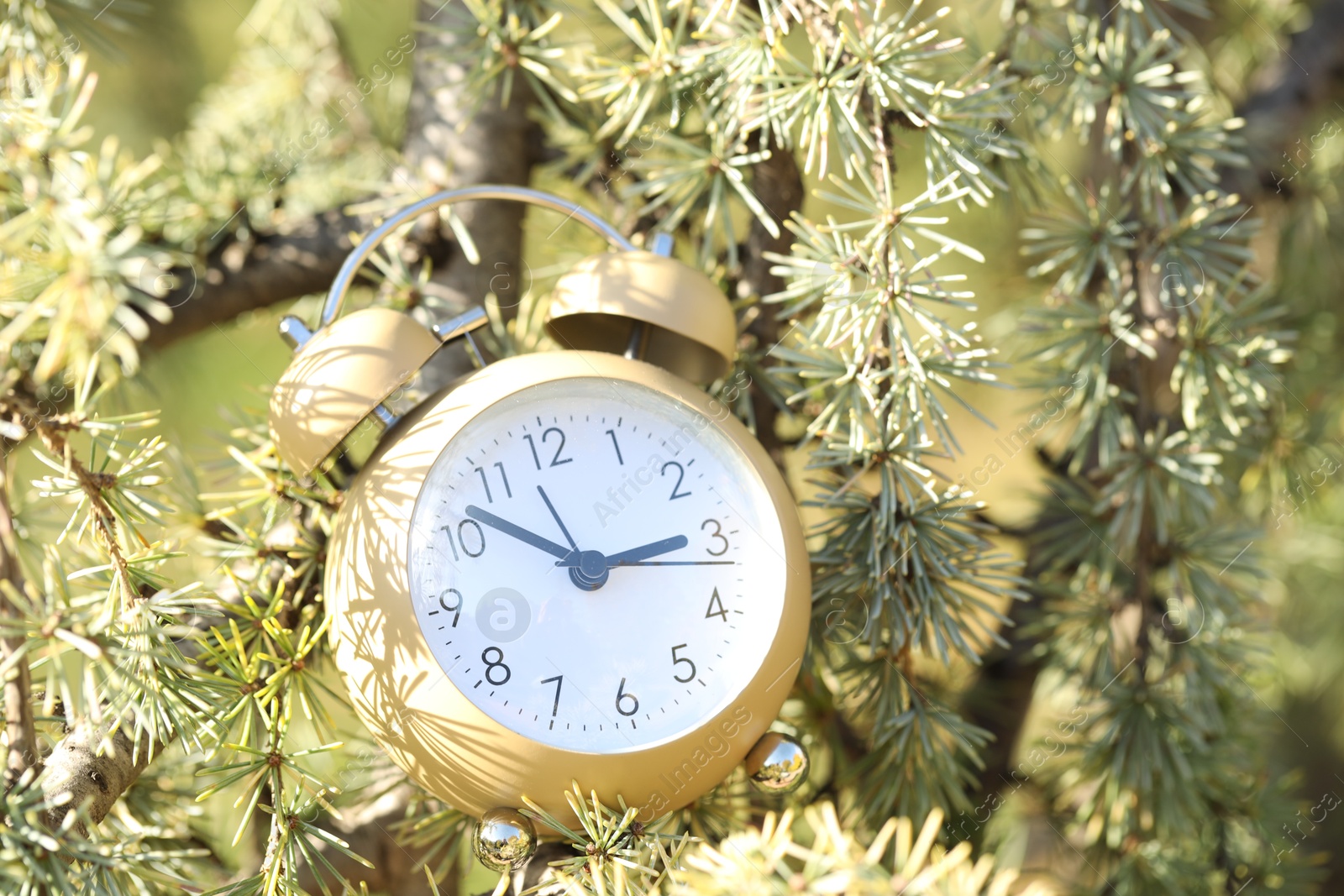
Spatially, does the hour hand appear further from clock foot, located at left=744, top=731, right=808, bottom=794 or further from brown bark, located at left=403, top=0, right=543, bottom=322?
brown bark, located at left=403, top=0, right=543, bottom=322

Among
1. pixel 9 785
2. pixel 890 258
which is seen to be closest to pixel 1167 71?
pixel 890 258

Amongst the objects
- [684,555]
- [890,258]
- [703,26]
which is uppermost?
[703,26]

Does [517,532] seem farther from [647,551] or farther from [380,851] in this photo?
[380,851]

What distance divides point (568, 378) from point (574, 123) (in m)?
0.29

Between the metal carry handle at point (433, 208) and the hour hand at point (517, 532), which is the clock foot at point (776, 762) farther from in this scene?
the metal carry handle at point (433, 208)

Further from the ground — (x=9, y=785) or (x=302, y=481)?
(x=302, y=481)

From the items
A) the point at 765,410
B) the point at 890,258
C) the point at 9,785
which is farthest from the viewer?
the point at 765,410

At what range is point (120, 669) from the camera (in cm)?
43

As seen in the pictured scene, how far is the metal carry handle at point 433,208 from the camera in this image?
0.53 metres

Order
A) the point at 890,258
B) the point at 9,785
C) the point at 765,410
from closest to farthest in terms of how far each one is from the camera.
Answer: the point at 9,785, the point at 890,258, the point at 765,410

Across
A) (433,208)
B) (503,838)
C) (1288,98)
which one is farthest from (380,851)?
(1288,98)

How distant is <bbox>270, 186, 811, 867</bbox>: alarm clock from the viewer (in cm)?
46

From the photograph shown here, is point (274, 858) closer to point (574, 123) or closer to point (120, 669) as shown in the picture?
point (120, 669)

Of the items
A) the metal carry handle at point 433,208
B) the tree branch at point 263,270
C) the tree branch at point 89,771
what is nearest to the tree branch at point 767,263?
the metal carry handle at point 433,208
